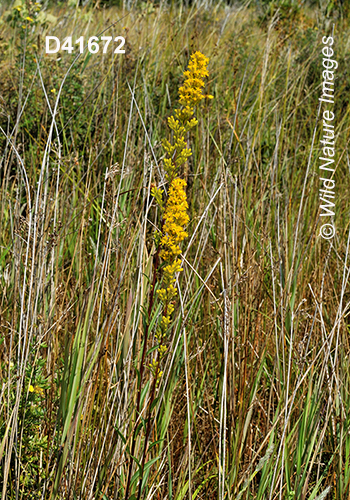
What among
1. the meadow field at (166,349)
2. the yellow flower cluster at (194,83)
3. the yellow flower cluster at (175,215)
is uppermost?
the yellow flower cluster at (194,83)

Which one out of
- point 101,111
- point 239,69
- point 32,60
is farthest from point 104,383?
point 239,69

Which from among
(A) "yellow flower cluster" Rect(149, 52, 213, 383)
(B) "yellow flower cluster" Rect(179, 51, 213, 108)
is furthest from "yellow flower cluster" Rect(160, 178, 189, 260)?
(B) "yellow flower cluster" Rect(179, 51, 213, 108)

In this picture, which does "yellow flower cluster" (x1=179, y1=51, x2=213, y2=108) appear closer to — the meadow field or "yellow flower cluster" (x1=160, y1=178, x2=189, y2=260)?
the meadow field

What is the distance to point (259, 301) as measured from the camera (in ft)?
5.90

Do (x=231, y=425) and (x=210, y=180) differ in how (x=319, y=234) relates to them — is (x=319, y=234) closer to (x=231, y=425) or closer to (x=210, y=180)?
(x=210, y=180)

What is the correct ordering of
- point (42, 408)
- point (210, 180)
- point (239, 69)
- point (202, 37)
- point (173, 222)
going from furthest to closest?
1. point (202, 37)
2. point (239, 69)
3. point (210, 180)
4. point (42, 408)
5. point (173, 222)

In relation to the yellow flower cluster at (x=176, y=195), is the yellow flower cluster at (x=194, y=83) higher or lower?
higher

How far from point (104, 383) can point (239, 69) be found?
2553 millimetres

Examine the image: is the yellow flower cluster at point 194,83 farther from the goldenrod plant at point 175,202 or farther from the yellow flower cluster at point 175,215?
the yellow flower cluster at point 175,215

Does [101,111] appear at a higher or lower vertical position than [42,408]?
higher

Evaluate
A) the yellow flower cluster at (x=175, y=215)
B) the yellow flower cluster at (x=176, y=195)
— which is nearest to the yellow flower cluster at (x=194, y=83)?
the yellow flower cluster at (x=176, y=195)

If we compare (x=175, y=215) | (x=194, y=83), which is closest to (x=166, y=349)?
(x=175, y=215)

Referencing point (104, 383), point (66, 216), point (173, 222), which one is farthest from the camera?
point (66, 216)

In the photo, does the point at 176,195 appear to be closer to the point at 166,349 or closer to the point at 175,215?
the point at 175,215
